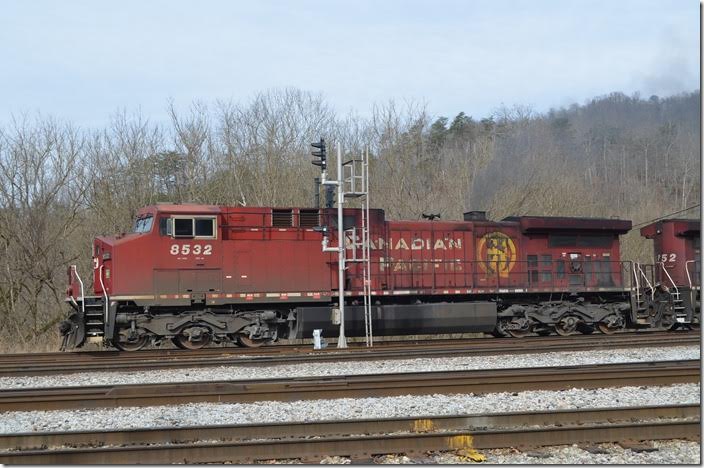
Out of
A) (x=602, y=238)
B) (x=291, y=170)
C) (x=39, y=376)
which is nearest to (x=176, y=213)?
(x=39, y=376)

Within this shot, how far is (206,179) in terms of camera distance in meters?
30.5

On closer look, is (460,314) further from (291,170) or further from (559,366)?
(291,170)

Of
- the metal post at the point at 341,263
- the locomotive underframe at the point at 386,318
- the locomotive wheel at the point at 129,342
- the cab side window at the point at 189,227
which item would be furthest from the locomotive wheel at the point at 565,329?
the locomotive wheel at the point at 129,342

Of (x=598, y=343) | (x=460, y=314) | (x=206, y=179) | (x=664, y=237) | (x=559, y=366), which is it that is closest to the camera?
(x=559, y=366)

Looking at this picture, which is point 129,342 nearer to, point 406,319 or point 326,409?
point 406,319

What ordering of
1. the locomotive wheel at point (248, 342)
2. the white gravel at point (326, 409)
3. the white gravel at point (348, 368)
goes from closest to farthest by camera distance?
the white gravel at point (326, 409)
the white gravel at point (348, 368)
the locomotive wheel at point (248, 342)

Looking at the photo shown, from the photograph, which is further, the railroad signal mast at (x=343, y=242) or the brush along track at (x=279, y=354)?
the railroad signal mast at (x=343, y=242)

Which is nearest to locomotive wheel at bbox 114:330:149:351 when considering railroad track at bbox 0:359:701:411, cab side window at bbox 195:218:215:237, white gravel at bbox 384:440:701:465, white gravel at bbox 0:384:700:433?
cab side window at bbox 195:218:215:237

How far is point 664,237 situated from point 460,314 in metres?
7.87

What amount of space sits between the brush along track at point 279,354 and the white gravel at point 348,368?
11.8 inches

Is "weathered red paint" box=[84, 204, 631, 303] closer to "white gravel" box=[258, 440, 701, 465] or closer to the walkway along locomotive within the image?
the walkway along locomotive

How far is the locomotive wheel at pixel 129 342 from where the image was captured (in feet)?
52.1

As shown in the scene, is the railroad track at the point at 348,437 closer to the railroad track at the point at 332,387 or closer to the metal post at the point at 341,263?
the railroad track at the point at 332,387

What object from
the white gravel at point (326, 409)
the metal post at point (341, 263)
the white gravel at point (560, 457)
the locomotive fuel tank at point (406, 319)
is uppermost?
the metal post at point (341, 263)
